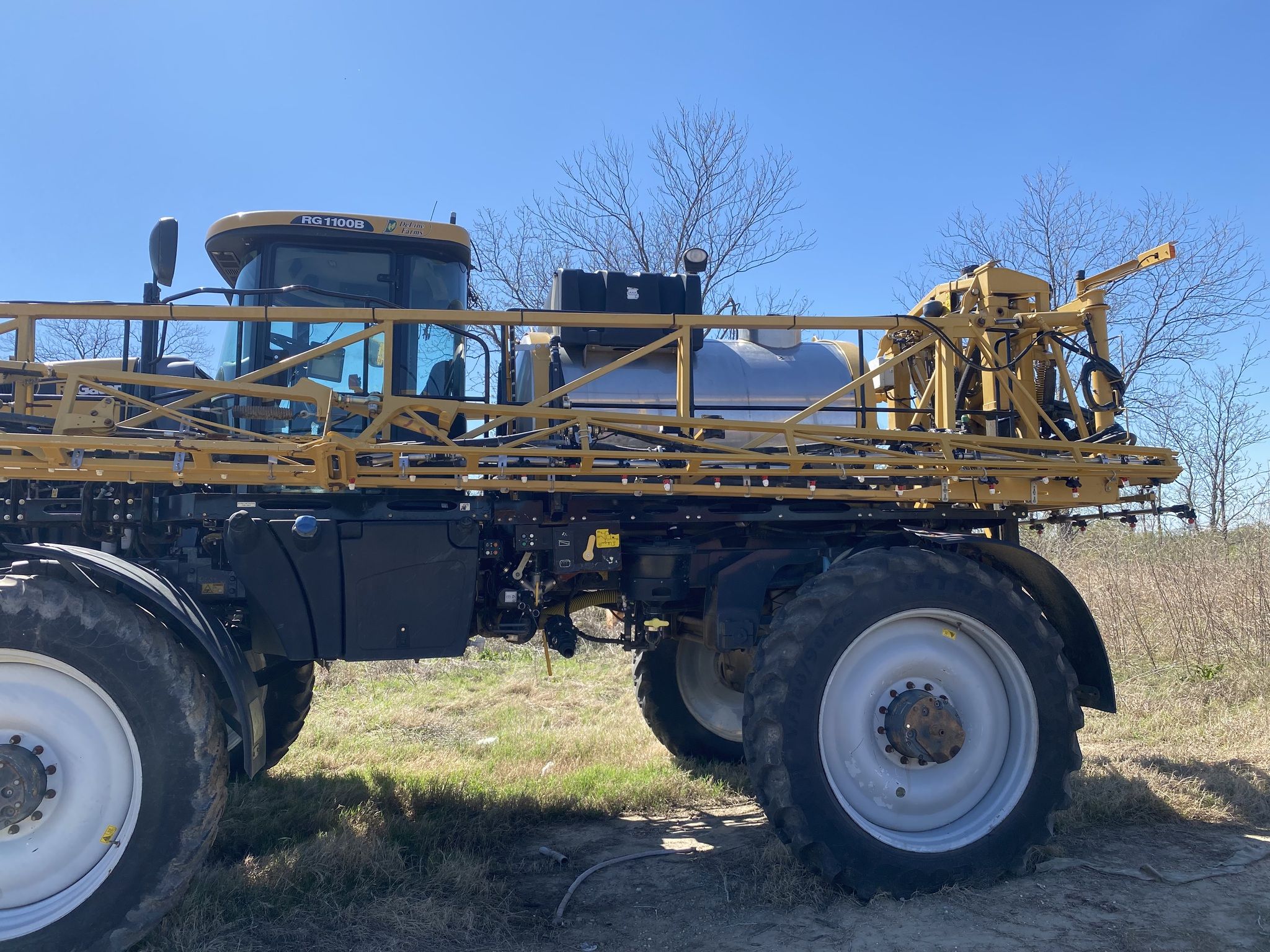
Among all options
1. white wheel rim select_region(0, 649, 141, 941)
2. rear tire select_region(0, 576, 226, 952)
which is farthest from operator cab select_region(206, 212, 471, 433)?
white wheel rim select_region(0, 649, 141, 941)

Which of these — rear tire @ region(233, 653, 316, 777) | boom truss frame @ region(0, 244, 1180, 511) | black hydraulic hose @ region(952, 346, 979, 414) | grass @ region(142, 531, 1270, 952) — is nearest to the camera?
boom truss frame @ region(0, 244, 1180, 511)

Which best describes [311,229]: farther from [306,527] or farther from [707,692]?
[707,692]

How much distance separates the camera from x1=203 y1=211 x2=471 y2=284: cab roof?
15.3 feet

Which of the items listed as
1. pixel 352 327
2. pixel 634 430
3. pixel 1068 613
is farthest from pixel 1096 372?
pixel 352 327

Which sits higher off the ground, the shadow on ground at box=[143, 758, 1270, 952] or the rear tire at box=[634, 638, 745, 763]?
the rear tire at box=[634, 638, 745, 763]

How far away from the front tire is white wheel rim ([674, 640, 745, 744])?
1.94 meters

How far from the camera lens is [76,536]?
4.16 meters

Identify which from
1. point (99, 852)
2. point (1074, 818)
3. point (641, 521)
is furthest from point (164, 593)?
point (1074, 818)

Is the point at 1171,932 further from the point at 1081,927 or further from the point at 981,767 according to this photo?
the point at 981,767

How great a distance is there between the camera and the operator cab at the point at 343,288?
454cm

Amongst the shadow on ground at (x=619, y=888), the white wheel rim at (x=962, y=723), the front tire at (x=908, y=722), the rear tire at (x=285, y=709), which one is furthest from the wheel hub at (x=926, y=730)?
the rear tire at (x=285, y=709)

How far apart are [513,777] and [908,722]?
2800mm

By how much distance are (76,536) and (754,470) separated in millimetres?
3151

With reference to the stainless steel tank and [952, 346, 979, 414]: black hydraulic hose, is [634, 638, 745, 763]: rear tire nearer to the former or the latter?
the stainless steel tank
